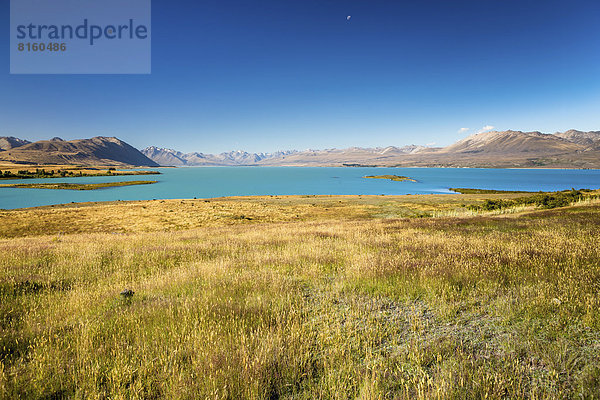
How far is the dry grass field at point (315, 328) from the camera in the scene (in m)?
3.28

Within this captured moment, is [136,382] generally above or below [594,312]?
below

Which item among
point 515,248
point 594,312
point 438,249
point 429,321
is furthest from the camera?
point 438,249

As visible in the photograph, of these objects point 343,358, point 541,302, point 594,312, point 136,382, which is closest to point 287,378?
point 343,358

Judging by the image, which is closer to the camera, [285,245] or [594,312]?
[594,312]

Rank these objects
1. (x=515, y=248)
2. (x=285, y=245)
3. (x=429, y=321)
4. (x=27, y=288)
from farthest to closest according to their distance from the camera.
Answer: (x=285, y=245)
(x=515, y=248)
(x=27, y=288)
(x=429, y=321)

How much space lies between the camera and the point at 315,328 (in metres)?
4.78

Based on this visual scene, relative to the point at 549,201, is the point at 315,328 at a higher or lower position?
lower

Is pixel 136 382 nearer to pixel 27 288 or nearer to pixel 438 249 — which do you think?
pixel 27 288

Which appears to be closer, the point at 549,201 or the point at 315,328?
the point at 315,328

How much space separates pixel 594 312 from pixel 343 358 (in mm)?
4618

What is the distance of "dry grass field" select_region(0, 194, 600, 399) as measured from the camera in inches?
129

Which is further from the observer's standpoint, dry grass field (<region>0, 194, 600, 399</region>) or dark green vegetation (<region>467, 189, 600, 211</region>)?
dark green vegetation (<region>467, 189, 600, 211</region>)

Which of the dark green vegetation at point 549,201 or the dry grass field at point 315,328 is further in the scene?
the dark green vegetation at point 549,201

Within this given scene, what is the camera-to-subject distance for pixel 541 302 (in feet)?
16.3
